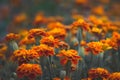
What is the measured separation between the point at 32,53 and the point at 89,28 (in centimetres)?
102

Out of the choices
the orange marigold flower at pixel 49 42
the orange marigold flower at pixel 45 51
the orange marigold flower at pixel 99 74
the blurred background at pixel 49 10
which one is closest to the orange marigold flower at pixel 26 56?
the orange marigold flower at pixel 45 51

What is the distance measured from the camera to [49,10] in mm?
9703

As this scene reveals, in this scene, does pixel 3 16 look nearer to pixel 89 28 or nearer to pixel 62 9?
pixel 62 9

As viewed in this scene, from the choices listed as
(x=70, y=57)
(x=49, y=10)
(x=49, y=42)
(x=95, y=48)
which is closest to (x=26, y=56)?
(x=49, y=42)

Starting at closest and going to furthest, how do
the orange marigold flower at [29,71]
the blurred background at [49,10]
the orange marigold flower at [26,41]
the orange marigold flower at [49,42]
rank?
the orange marigold flower at [29,71], the orange marigold flower at [49,42], the orange marigold flower at [26,41], the blurred background at [49,10]

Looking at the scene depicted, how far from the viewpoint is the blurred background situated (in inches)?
320

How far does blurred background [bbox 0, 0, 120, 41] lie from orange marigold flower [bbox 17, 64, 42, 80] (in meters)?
3.96

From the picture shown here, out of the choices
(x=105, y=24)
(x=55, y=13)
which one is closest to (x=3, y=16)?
(x=55, y=13)

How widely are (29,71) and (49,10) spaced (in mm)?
6018

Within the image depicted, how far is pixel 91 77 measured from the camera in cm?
399

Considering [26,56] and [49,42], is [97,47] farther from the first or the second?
[26,56]

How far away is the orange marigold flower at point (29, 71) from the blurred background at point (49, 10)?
13.0ft

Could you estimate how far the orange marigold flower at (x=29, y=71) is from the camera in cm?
376

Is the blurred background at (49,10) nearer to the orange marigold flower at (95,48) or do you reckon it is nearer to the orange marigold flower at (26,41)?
the orange marigold flower at (26,41)
